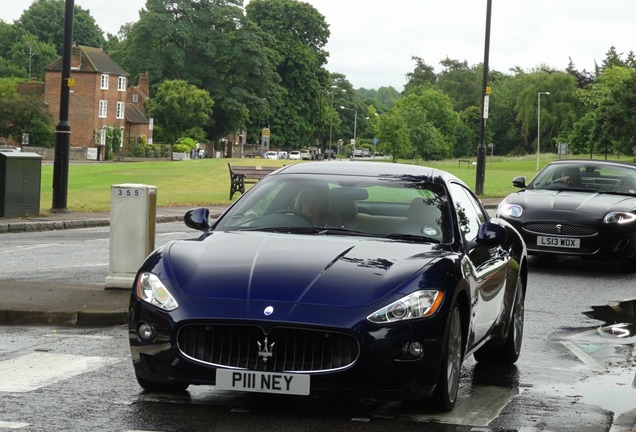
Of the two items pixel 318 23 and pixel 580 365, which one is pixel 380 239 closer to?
pixel 580 365

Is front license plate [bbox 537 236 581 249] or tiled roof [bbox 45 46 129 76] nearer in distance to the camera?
front license plate [bbox 537 236 581 249]

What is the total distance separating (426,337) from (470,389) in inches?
64.3

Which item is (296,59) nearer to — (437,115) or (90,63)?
Answer: (90,63)

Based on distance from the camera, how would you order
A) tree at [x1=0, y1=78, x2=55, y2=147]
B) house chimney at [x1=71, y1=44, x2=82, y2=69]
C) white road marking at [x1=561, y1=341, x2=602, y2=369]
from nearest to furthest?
1. white road marking at [x1=561, y1=341, x2=602, y2=369]
2. tree at [x1=0, y1=78, x2=55, y2=147]
3. house chimney at [x1=71, y1=44, x2=82, y2=69]

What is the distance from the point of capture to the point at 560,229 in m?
17.0

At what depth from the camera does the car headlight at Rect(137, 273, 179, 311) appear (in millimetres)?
6719

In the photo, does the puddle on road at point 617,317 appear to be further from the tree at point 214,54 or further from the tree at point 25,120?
the tree at point 214,54

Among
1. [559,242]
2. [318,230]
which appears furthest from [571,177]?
[318,230]

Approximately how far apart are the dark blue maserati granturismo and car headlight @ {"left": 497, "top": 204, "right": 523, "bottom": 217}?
31.2 ft

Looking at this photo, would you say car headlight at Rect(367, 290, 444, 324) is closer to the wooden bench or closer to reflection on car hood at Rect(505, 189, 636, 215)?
reflection on car hood at Rect(505, 189, 636, 215)

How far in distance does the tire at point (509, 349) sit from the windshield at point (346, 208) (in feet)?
4.79

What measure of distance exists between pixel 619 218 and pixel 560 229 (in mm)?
834

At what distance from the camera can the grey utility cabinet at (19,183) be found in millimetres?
24775

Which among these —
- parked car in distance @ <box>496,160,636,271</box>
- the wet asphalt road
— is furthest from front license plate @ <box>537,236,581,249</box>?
the wet asphalt road
